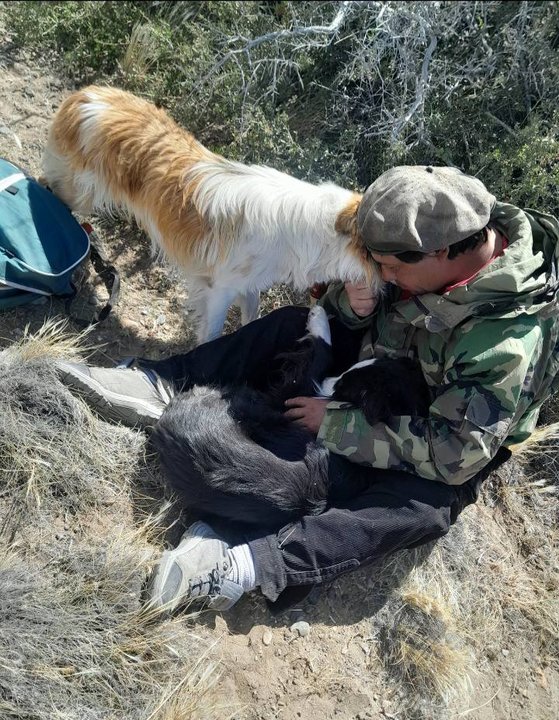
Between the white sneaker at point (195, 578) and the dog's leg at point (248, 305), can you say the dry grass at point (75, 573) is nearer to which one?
the white sneaker at point (195, 578)

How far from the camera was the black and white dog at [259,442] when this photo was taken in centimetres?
233

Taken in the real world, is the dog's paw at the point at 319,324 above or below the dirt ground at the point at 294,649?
above

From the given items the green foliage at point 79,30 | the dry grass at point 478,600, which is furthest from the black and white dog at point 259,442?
the green foliage at point 79,30

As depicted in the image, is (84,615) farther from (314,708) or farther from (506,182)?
(506,182)

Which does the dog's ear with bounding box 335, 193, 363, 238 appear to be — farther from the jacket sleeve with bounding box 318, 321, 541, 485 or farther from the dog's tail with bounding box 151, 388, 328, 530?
the dog's tail with bounding box 151, 388, 328, 530

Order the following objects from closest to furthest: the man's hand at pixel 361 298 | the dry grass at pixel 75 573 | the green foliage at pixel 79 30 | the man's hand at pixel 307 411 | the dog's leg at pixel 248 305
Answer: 1. the dry grass at pixel 75 573
2. the man's hand at pixel 307 411
3. the man's hand at pixel 361 298
4. the dog's leg at pixel 248 305
5. the green foliage at pixel 79 30

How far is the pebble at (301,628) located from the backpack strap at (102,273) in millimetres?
1766

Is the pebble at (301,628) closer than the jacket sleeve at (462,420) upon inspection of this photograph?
No

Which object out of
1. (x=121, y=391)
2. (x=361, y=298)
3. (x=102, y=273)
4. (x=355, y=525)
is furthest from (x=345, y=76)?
(x=355, y=525)

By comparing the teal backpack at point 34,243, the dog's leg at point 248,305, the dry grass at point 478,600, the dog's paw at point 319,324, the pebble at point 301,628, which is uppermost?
the teal backpack at point 34,243

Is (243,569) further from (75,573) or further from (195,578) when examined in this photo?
(75,573)

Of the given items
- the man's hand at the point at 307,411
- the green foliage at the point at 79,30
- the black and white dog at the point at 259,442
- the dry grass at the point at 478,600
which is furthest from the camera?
the green foliage at the point at 79,30

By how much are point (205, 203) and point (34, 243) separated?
840 mm

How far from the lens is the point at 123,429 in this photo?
105 inches
